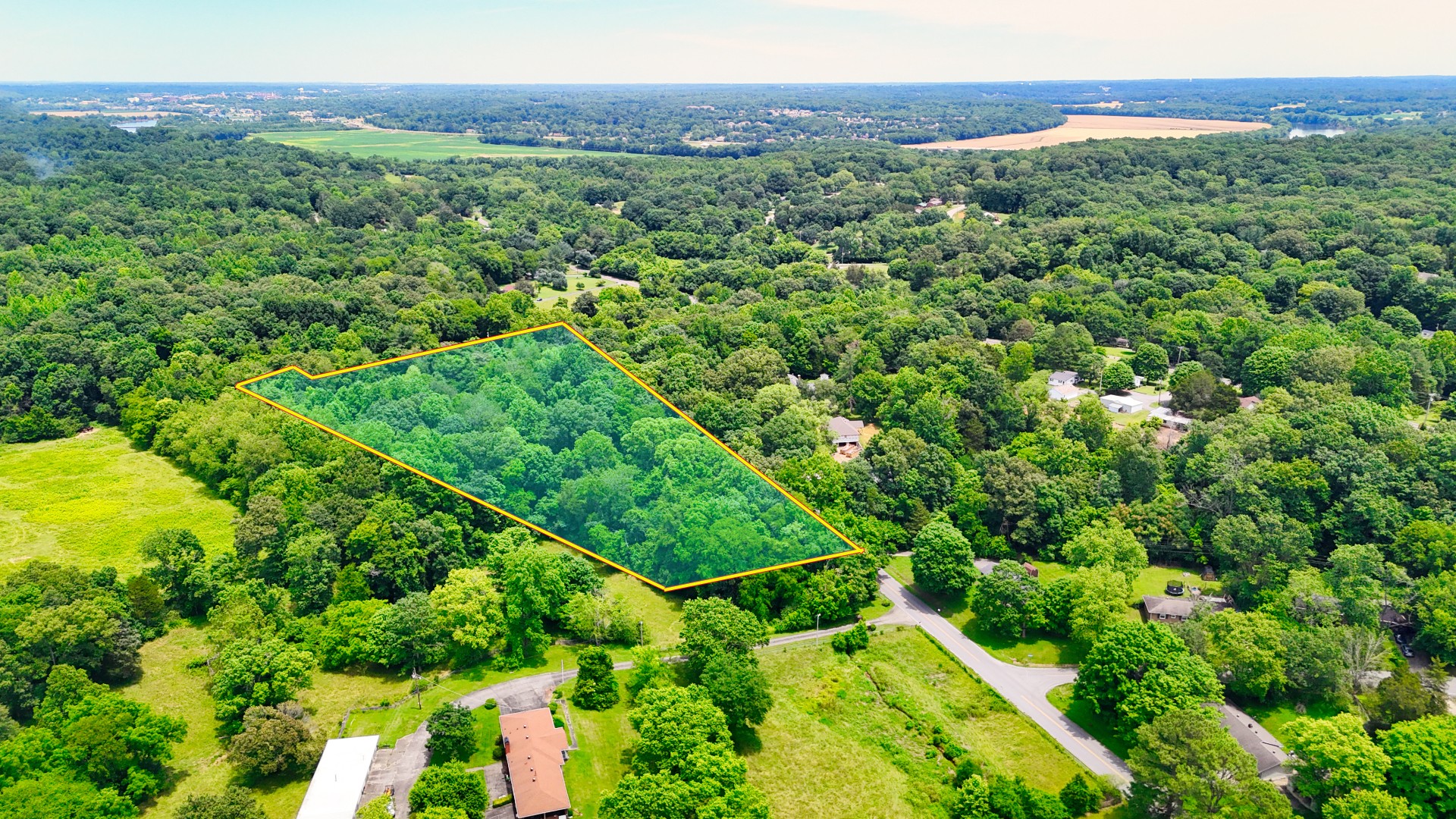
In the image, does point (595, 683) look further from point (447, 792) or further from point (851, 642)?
point (851, 642)

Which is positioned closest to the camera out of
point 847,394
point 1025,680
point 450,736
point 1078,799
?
point 1078,799

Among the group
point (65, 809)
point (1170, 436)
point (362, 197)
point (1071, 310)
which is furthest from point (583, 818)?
point (362, 197)

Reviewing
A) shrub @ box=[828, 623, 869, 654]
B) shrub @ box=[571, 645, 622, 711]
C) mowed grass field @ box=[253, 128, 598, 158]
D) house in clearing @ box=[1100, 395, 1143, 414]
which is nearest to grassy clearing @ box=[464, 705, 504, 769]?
shrub @ box=[571, 645, 622, 711]

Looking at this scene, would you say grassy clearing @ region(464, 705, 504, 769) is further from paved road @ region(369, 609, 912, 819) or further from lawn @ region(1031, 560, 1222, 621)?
lawn @ region(1031, 560, 1222, 621)

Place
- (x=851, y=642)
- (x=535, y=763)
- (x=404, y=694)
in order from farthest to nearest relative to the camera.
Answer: (x=851, y=642)
(x=404, y=694)
(x=535, y=763)

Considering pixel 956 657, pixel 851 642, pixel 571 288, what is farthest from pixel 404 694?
pixel 571 288

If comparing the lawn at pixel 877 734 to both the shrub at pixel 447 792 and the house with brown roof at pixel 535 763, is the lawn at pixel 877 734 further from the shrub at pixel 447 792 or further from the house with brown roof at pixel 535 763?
the shrub at pixel 447 792

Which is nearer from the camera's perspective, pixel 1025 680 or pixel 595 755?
pixel 595 755

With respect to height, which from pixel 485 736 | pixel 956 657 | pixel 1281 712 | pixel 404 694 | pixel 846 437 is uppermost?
pixel 846 437
